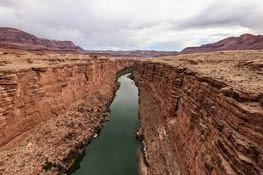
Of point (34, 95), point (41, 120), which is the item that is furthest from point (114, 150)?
point (34, 95)

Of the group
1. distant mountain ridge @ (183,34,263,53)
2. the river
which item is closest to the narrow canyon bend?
the river

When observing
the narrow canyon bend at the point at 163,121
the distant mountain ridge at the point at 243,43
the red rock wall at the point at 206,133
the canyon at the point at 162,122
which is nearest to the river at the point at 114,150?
the canyon at the point at 162,122

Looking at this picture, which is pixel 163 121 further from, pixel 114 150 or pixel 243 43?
pixel 243 43

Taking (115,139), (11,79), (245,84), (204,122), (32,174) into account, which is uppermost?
(245,84)

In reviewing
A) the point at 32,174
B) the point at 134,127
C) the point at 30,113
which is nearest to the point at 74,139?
the point at 30,113

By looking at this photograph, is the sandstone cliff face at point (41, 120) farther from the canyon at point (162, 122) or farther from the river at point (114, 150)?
the river at point (114, 150)

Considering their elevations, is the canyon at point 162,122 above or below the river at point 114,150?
above

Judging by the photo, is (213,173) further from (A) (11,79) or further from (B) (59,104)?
(B) (59,104)

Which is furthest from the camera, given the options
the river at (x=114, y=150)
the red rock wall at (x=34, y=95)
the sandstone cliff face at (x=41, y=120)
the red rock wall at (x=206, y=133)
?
the river at (x=114, y=150)
